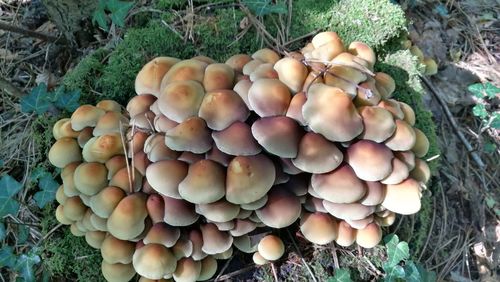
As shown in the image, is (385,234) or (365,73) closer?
(365,73)

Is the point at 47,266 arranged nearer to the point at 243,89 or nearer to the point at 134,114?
the point at 134,114

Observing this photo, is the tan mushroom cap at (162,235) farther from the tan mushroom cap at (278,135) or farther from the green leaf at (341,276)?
the green leaf at (341,276)

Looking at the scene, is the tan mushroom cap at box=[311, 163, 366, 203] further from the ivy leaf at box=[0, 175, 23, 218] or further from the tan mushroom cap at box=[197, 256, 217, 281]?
the ivy leaf at box=[0, 175, 23, 218]

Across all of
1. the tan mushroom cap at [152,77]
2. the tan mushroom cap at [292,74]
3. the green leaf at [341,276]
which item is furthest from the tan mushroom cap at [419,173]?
the tan mushroom cap at [152,77]

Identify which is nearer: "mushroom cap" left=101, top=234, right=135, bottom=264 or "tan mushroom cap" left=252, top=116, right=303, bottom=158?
"tan mushroom cap" left=252, top=116, right=303, bottom=158

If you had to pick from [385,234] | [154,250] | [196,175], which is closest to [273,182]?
[196,175]

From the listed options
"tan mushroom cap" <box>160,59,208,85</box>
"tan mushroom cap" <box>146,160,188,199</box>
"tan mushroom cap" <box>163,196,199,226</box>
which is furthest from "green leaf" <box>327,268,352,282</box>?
"tan mushroom cap" <box>160,59,208,85</box>

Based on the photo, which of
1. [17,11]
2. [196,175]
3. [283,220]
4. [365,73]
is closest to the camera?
[196,175]
